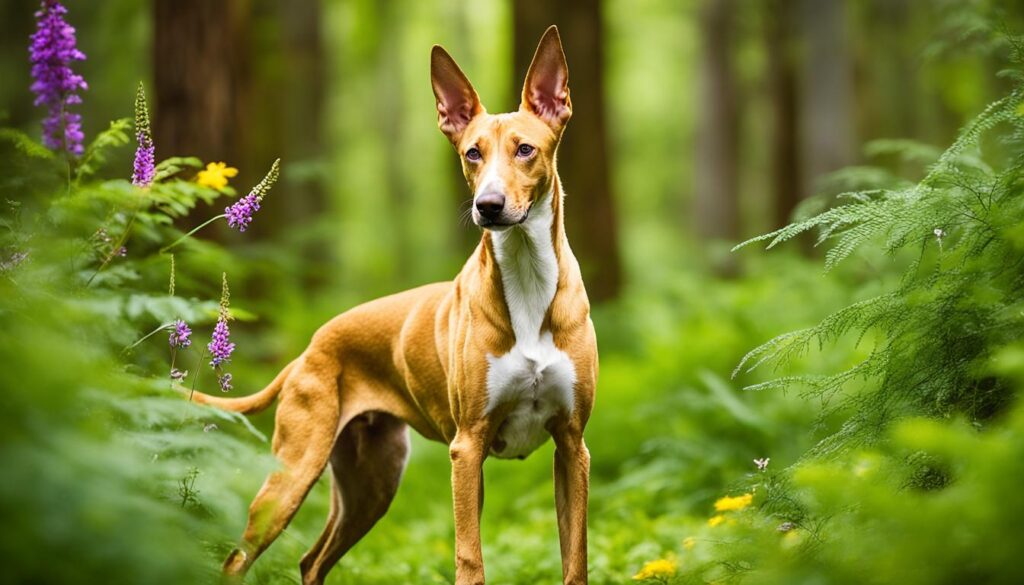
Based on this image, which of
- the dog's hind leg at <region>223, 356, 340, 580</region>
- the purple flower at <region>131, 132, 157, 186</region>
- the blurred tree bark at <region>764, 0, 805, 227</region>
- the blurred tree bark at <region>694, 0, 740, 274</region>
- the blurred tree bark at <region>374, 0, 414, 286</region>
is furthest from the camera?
the blurred tree bark at <region>374, 0, 414, 286</region>

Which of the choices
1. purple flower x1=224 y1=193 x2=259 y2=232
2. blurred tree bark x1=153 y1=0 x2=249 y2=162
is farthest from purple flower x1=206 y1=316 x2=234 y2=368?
blurred tree bark x1=153 y1=0 x2=249 y2=162

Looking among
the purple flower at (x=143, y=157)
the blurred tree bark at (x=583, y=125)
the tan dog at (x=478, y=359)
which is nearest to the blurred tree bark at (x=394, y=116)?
the blurred tree bark at (x=583, y=125)

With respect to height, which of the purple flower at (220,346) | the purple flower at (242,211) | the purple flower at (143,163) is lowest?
the purple flower at (220,346)

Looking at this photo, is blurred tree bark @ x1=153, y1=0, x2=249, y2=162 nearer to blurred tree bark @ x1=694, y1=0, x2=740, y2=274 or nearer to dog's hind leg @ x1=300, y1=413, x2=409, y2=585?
dog's hind leg @ x1=300, y1=413, x2=409, y2=585

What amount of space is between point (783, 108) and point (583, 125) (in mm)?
8351

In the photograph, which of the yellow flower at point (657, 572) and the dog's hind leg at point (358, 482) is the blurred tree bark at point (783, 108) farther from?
the yellow flower at point (657, 572)

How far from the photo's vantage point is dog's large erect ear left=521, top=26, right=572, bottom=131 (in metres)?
4.87

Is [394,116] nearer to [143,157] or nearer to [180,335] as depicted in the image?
[143,157]

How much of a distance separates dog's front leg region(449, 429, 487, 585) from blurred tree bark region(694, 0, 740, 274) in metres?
14.8

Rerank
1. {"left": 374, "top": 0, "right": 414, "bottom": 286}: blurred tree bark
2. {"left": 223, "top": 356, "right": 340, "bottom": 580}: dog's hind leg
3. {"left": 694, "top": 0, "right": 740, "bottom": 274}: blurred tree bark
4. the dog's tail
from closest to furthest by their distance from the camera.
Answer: {"left": 223, "top": 356, "right": 340, "bottom": 580}: dog's hind leg < the dog's tail < {"left": 694, "top": 0, "right": 740, "bottom": 274}: blurred tree bark < {"left": 374, "top": 0, "right": 414, "bottom": 286}: blurred tree bark

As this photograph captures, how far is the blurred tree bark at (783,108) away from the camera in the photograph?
17453 millimetres

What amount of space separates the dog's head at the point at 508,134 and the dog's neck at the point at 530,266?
0.12 meters

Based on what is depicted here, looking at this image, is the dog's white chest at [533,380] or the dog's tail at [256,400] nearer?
the dog's white chest at [533,380]

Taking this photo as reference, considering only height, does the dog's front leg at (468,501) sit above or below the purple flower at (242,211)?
below
